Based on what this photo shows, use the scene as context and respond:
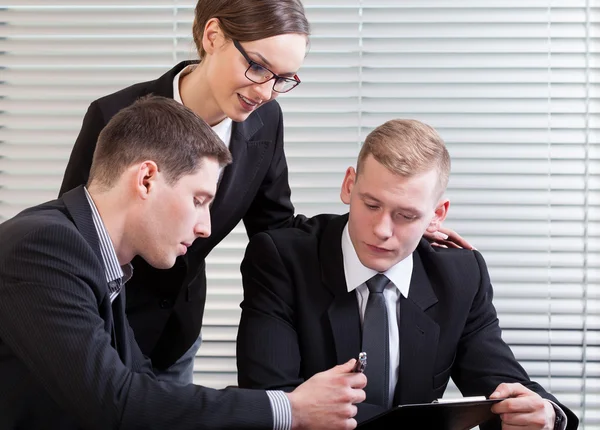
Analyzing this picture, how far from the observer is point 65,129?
9.41ft

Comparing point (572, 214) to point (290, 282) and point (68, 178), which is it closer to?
point (290, 282)

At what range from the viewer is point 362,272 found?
205 centimetres

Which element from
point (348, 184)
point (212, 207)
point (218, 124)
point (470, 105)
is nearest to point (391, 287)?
point (348, 184)

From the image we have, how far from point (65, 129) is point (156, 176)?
1418 mm

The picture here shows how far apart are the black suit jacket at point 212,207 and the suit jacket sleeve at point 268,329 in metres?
0.17

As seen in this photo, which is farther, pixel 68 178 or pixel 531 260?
pixel 531 260

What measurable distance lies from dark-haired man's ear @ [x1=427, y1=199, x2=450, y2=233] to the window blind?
66cm

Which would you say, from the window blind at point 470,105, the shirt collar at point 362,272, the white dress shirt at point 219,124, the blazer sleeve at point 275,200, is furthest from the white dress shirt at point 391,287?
the window blind at point 470,105

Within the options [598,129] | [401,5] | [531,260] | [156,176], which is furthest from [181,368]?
[598,129]

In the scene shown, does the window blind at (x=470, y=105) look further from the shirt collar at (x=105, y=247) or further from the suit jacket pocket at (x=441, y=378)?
the shirt collar at (x=105, y=247)

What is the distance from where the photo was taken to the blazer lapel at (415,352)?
201 cm

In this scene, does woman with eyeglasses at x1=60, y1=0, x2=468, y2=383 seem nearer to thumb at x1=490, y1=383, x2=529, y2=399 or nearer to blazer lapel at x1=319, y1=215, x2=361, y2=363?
blazer lapel at x1=319, y1=215, x2=361, y2=363

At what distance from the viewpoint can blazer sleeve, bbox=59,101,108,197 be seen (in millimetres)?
2090

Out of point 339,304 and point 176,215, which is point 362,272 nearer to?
point 339,304
